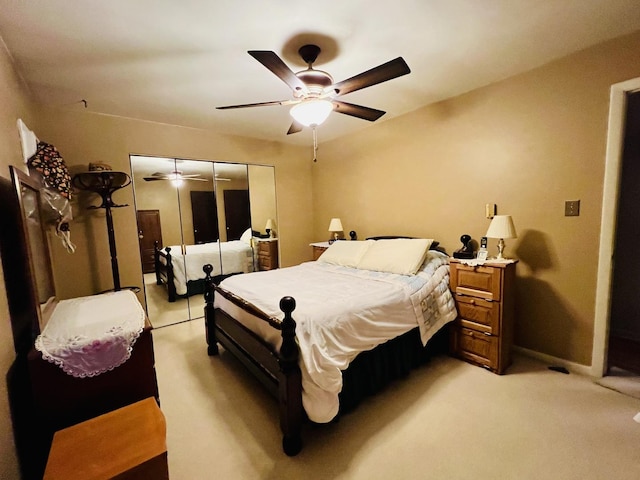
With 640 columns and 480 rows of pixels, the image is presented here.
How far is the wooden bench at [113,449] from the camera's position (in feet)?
3.52

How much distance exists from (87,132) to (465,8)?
11.8 feet

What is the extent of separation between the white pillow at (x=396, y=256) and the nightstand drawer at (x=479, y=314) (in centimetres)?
49

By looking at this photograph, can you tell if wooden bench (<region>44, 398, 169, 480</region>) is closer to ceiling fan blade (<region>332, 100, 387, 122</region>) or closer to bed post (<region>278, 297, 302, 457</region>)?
bed post (<region>278, 297, 302, 457</region>)

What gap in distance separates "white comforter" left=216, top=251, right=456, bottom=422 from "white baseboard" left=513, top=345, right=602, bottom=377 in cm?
81

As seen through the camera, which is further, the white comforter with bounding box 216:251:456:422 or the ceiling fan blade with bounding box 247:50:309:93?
the white comforter with bounding box 216:251:456:422

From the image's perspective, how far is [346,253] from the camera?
10.8 ft

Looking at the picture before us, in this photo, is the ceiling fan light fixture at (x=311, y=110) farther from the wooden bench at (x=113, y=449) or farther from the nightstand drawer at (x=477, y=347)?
the nightstand drawer at (x=477, y=347)

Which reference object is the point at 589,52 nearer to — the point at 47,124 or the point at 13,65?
the point at 13,65

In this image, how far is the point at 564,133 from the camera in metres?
2.20

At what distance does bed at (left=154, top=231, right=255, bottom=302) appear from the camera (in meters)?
3.60

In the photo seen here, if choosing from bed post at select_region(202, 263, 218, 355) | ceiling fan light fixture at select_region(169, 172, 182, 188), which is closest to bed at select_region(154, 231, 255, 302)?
ceiling fan light fixture at select_region(169, 172, 182, 188)

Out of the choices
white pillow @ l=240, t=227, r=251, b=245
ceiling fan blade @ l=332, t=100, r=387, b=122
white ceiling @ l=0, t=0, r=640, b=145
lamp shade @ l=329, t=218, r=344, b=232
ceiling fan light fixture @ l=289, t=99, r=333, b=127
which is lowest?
white pillow @ l=240, t=227, r=251, b=245

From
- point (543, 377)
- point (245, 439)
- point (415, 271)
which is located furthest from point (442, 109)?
point (245, 439)

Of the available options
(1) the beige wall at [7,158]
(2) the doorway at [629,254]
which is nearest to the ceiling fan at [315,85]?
(1) the beige wall at [7,158]
